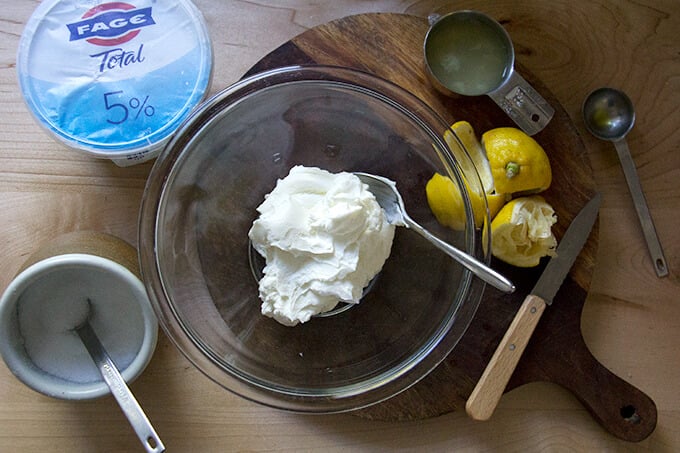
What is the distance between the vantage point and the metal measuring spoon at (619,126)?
1161 millimetres

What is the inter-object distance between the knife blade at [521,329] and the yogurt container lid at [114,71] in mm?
649

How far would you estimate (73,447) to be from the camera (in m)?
1.11

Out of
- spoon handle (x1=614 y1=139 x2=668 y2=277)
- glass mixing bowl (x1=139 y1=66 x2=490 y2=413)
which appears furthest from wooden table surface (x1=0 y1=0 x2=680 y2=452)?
glass mixing bowl (x1=139 y1=66 x2=490 y2=413)

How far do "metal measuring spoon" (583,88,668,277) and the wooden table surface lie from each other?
0.02m

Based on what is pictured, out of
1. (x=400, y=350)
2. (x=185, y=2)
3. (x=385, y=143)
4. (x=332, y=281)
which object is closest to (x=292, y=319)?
(x=332, y=281)

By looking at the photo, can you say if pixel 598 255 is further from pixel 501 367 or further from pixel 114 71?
pixel 114 71

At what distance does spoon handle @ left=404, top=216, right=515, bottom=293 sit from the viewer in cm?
89

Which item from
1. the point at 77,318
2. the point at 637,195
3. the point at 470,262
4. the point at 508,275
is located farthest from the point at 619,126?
the point at 77,318

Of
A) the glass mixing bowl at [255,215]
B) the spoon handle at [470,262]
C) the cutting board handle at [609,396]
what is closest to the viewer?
the spoon handle at [470,262]

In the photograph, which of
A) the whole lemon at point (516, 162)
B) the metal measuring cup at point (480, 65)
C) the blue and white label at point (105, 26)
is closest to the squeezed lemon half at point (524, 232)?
the whole lemon at point (516, 162)

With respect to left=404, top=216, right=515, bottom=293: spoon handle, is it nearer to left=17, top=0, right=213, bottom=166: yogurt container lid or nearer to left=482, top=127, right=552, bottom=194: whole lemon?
left=482, top=127, right=552, bottom=194: whole lemon

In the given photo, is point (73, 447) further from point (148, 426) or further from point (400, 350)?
point (400, 350)

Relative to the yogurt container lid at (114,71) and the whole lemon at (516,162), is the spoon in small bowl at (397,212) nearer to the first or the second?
the whole lemon at (516,162)

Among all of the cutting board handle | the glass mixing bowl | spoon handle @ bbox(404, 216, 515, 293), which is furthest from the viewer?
the cutting board handle
